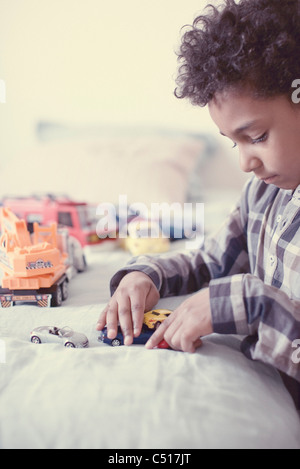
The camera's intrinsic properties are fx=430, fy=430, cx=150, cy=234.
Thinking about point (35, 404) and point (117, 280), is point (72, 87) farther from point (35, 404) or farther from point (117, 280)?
point (35, 404)

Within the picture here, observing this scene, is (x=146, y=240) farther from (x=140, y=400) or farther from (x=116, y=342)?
(x=140, y=400)

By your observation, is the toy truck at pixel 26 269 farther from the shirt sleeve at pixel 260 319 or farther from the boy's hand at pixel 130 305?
the shirt sleeve at pixel 260 319

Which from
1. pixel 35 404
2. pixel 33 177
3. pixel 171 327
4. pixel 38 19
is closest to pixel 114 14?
pixel 38 19

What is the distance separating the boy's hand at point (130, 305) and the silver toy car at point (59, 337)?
36 mm

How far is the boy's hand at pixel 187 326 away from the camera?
0.50 metres

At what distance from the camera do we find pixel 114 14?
147cm

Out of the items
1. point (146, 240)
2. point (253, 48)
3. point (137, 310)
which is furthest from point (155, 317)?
point (146, 240)

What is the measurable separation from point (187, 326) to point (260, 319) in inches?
3.4

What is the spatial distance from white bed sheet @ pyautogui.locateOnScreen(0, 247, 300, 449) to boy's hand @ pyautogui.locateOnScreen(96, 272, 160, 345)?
47 millimetres

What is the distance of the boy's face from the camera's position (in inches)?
21.8

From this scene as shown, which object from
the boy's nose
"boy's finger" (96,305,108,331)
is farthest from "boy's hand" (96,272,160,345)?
the boy's nose

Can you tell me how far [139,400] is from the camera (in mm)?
398

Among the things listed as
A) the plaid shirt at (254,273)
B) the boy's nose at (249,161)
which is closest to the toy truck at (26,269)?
the plaid shirt at (254,273)

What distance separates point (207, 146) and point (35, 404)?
1.62 m
